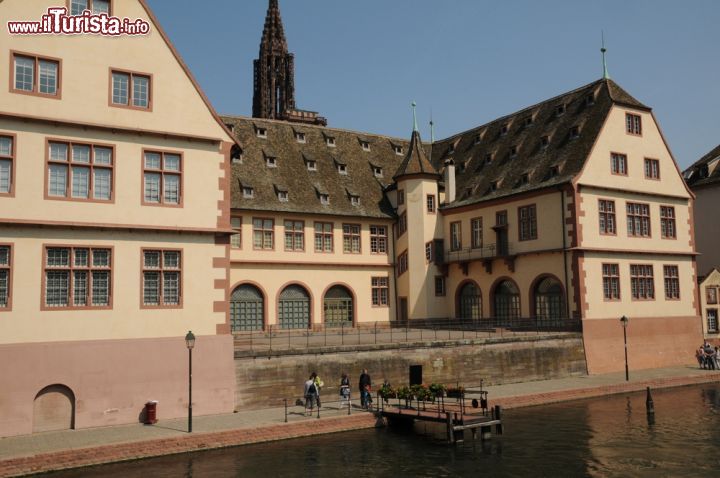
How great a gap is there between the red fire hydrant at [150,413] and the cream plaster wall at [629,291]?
2302 centimetres

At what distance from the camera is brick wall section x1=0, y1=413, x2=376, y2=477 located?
18.5 metres

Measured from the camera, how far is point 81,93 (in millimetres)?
23703

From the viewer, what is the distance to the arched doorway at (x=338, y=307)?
43219 millimetres

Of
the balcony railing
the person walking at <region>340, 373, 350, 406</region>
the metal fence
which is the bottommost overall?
the person walking at <region>340, 373, 350, 406</region>

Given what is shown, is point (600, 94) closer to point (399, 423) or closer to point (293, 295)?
point (293, 295)

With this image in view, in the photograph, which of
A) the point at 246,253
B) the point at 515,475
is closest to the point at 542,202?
the point at 246,253

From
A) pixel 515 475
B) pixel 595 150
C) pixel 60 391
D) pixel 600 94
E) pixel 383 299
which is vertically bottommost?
pixel 515 475

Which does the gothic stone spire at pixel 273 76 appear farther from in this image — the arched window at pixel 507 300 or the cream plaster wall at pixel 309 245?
the arched window at pixel 507 300

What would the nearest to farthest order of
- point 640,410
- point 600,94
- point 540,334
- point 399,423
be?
point 399,423 < point 640,410 < point 540,334 < point 600,94

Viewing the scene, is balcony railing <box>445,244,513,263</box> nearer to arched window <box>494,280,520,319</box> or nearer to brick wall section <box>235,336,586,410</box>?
arched window <box>494,280,520,319</box>

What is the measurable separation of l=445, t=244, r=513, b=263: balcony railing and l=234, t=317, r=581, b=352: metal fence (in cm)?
385

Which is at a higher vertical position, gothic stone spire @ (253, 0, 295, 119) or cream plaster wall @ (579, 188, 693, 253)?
gothic stone spire @ (253, 0, 295, 119)

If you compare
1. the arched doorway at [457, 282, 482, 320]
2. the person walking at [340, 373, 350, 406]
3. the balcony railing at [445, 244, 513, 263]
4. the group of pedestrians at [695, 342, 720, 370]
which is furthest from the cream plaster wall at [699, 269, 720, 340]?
the person walking at [340, 373, 350, 406]

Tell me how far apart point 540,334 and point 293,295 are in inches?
594
